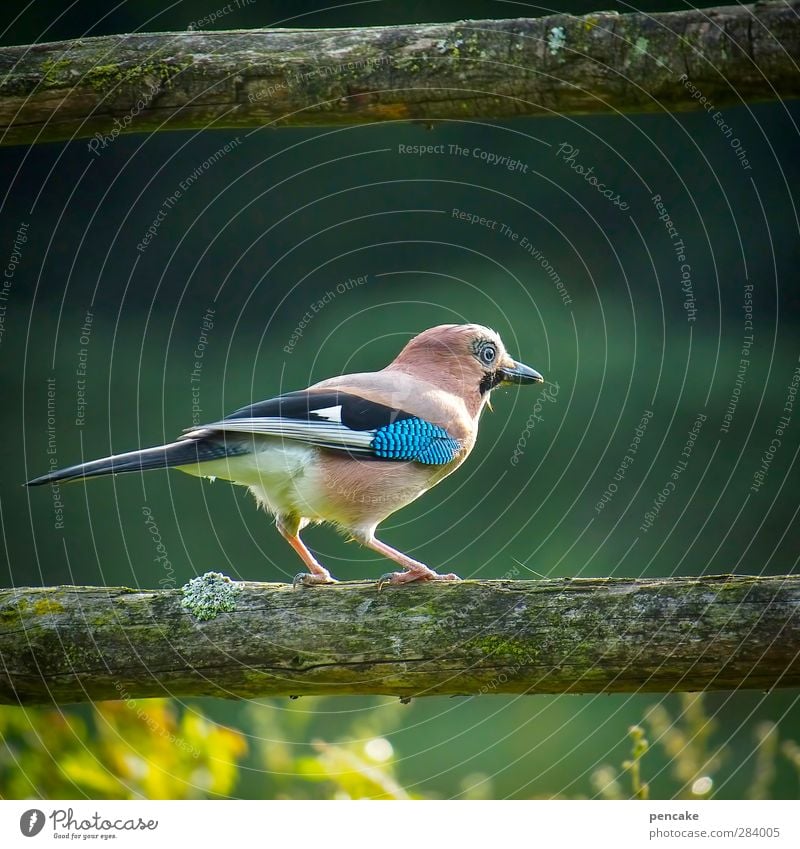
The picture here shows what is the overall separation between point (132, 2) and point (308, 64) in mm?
6401

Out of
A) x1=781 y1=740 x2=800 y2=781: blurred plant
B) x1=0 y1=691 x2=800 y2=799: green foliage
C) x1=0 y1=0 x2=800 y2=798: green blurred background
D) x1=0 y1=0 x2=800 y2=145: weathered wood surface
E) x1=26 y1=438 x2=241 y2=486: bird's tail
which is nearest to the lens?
x1=0 y1=0 x2=800 y2=145: weathered wood surface

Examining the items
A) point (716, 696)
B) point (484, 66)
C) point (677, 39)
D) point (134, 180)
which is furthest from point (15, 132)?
point (716, 696)

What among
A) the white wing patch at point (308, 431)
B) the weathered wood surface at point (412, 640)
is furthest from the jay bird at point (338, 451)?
the weathered wood surface at point (412, 640)

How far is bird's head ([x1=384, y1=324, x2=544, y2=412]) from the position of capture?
13.5 ft

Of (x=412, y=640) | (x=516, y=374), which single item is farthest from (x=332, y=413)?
(x=412, y=640)

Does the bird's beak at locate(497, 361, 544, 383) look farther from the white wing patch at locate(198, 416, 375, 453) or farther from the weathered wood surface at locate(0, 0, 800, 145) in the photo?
the weathered wood surface at locate(0, 0, 800, 145)

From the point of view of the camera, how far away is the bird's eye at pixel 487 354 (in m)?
4.16

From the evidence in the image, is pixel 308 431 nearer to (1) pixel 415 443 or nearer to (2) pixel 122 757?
A: (1) pixel 415 443

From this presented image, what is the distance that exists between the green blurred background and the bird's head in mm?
4185

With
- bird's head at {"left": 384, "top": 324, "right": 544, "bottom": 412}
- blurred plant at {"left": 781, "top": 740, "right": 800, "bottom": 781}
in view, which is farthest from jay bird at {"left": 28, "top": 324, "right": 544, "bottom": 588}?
blurred plant at {"left": 781, "top": 740, "right": 800, "bottom": 781}

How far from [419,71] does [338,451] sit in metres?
1.32

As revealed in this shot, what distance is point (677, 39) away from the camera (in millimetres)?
2957

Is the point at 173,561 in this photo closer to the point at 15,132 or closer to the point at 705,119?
the point at 705,119

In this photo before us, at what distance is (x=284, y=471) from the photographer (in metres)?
3.73
